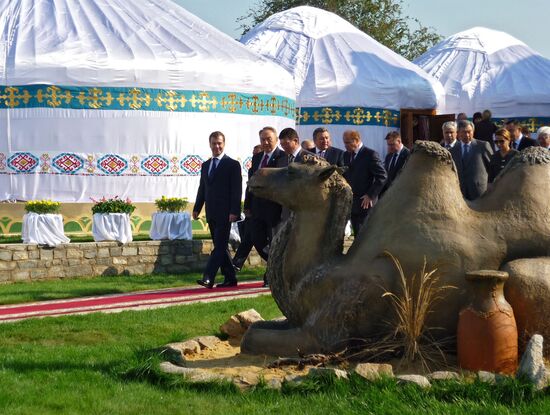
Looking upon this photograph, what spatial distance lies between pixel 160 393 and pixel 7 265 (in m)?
7.86

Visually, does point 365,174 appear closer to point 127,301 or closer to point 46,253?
point 127,301

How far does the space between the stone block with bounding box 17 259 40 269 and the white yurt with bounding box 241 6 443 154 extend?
39.7ft

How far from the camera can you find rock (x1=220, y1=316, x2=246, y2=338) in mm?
A: 8102

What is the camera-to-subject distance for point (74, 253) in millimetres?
14062

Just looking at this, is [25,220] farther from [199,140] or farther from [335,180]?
[335,180]

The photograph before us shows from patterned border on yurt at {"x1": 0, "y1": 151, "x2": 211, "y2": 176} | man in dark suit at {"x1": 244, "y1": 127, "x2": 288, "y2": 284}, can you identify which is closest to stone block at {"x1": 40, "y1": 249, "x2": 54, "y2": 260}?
man in dark suit at {"x1": 244, "y1": 127, "x2": 288, "y2": 284}

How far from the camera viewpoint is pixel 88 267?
1418 cm

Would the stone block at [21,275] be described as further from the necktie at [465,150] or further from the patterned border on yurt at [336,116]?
the patterned border on yurt at [336,116]

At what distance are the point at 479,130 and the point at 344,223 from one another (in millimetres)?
11102

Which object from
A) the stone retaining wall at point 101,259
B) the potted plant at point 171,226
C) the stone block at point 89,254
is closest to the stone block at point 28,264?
the stone retaining wall at point 101,259

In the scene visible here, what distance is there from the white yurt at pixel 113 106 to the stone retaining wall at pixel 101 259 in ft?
16.9

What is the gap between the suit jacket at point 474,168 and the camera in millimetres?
9984

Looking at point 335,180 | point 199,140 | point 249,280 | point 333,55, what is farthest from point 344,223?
point 333,55

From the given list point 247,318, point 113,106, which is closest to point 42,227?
point 113,106
